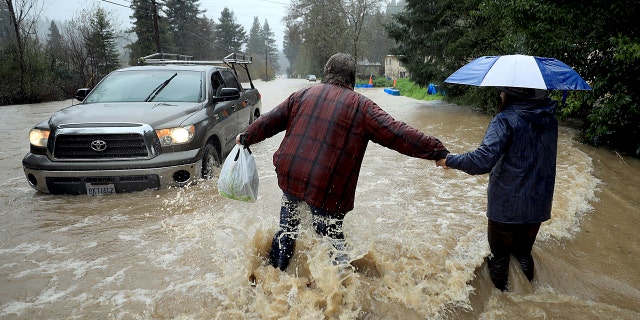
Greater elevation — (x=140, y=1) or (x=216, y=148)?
(x=140, y=1)

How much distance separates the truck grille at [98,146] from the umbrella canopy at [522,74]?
12.4 feet

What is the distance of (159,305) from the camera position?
3076mm

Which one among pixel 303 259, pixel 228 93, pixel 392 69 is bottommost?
pixel 303 259

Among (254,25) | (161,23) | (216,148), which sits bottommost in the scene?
(216,148)

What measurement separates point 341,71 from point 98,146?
3496mm

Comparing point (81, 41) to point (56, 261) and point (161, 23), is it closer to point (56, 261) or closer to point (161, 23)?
point (161, 23)

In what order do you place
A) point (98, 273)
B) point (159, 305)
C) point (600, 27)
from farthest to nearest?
point (600, 27) → point (98, 273) → point (159, 305)

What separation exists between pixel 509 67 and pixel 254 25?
438ft

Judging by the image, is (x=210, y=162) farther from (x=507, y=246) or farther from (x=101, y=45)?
(x=101, y=45)

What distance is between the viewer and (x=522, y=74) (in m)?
2.72

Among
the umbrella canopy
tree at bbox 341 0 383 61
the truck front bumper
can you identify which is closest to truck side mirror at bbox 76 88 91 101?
the truck front bumper

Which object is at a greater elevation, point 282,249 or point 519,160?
point 519,160

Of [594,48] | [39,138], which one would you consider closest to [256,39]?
[594,48]

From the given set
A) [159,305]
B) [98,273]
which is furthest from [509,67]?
[98,273]
